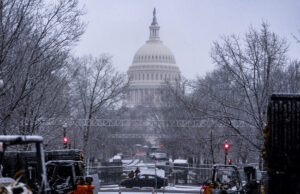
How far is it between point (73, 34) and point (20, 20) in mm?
4176

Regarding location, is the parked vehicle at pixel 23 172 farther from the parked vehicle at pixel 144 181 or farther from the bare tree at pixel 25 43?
the parked vehicle at pixel 144 181

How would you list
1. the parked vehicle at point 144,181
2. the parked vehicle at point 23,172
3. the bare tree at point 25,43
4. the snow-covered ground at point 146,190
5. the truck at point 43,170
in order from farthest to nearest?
the parked vehicle at point 144,181
the snow-covered ground at point 146,190
the bare tree at point 25,43
the truck at point 43,170
the parked vehicle at point 23,172

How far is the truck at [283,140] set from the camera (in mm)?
14094

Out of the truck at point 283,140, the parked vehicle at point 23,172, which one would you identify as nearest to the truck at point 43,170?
the parked vehicle at point 23,172

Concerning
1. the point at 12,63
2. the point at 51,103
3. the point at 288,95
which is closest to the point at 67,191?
the point at 12,63

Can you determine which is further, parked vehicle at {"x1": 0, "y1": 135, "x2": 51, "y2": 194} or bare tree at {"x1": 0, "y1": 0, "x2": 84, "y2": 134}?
bare tree at {"x1": 0, "y1": 0, "x2": 84, "y2": 134}

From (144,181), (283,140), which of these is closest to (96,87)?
(144,181)

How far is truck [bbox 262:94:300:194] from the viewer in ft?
46.2

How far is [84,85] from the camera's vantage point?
61844 mm

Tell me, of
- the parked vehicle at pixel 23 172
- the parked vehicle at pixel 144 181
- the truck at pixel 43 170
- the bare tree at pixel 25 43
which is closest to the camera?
the parked vehicle at pixel 23 172

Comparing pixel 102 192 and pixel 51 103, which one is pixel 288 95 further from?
pixel 102 192

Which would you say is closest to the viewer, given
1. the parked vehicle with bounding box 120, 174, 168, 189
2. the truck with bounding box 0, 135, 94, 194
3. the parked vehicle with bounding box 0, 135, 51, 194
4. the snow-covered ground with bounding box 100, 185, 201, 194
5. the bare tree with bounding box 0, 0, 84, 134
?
the parked vehicle with bounding box 0, 135, 51, 194

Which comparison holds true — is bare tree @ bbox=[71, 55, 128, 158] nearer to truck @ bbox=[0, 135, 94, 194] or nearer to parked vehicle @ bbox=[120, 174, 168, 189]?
parked vehicle @ bbox=[120, 174, 168, 189]

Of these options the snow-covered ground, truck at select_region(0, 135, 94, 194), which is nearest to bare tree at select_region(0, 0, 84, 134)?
truck at select_region(0, 135, 94, 194)
